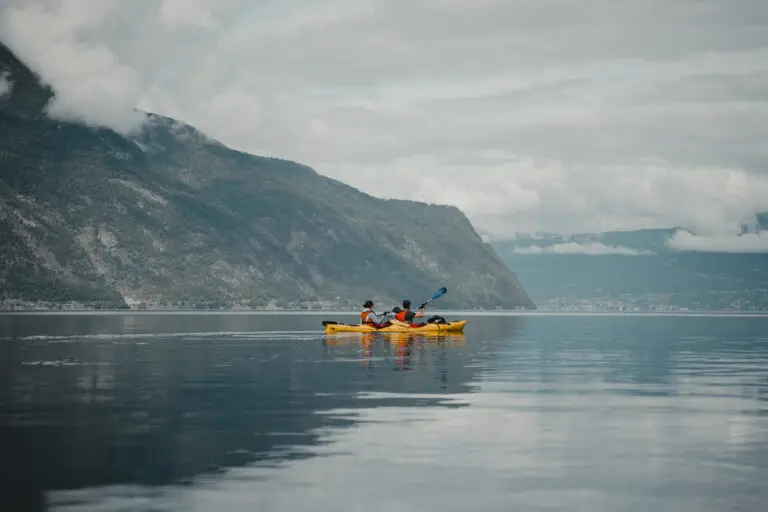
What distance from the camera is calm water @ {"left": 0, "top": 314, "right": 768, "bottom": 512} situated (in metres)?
28.0

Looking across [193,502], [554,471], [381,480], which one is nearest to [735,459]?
[554,471]

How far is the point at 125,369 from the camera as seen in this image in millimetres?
71688

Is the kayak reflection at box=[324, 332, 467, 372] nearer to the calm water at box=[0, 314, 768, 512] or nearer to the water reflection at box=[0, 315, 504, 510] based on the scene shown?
the water reflection at box=[0, 315, 504, 510]

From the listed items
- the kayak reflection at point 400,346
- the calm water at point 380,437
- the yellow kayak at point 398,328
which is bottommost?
the calm water at point 380,437

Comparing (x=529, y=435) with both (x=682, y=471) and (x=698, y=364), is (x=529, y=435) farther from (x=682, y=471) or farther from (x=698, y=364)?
(x=698, y=364)

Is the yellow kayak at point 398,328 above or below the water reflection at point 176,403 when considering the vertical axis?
above

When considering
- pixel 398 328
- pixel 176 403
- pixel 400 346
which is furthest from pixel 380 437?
pixel 398 328

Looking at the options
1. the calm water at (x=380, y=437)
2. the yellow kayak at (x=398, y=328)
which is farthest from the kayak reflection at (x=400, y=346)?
the calm water at (x=380, y=437)

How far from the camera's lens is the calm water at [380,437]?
28000 mm

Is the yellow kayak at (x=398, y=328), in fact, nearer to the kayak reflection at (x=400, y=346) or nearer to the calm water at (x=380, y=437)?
the kayak reflection at (x=400, y=346)

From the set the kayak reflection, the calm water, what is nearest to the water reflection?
the calm water

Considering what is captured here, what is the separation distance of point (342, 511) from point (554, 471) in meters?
7.78

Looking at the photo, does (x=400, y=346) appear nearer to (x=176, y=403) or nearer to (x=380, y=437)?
(x=176, y=403)

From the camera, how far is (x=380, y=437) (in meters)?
38.6
